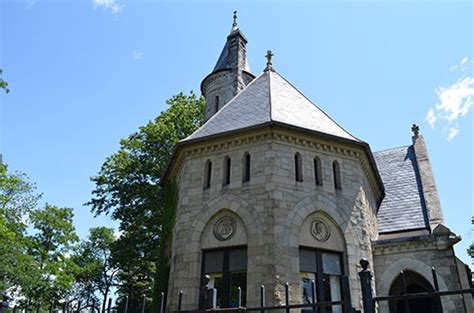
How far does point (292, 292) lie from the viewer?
34.4 ft

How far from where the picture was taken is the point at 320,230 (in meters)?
11.9

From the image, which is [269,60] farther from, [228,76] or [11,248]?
A: [11,248]

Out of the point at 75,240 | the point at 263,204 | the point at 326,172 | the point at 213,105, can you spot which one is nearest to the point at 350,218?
the point at 326,172

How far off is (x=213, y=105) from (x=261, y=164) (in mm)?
13217

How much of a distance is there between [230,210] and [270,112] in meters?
3.70

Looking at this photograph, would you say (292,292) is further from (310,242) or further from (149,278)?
(149,278)

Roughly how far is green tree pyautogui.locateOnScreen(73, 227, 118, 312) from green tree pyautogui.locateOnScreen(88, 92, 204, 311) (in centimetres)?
→ 1223

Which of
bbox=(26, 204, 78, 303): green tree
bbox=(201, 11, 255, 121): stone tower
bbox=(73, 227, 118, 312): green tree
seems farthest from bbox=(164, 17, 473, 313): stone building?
bbox=(73, 227, 118, 312): green tree

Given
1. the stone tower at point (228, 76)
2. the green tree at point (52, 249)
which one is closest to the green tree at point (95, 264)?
the green tree at point (52, 249)

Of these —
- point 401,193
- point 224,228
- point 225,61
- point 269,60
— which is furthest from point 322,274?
point 225,61

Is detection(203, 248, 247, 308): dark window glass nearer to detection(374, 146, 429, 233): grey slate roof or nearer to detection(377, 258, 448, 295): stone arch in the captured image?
detection(377, 258, 448, 295): stone arch

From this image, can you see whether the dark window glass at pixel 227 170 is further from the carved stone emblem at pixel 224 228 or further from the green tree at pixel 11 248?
the green tree at pixel 11 248

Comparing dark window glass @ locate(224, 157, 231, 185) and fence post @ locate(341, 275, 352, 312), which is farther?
dark window glass @ locate(224, 157, 231, 185)

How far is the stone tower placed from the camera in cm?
2450
